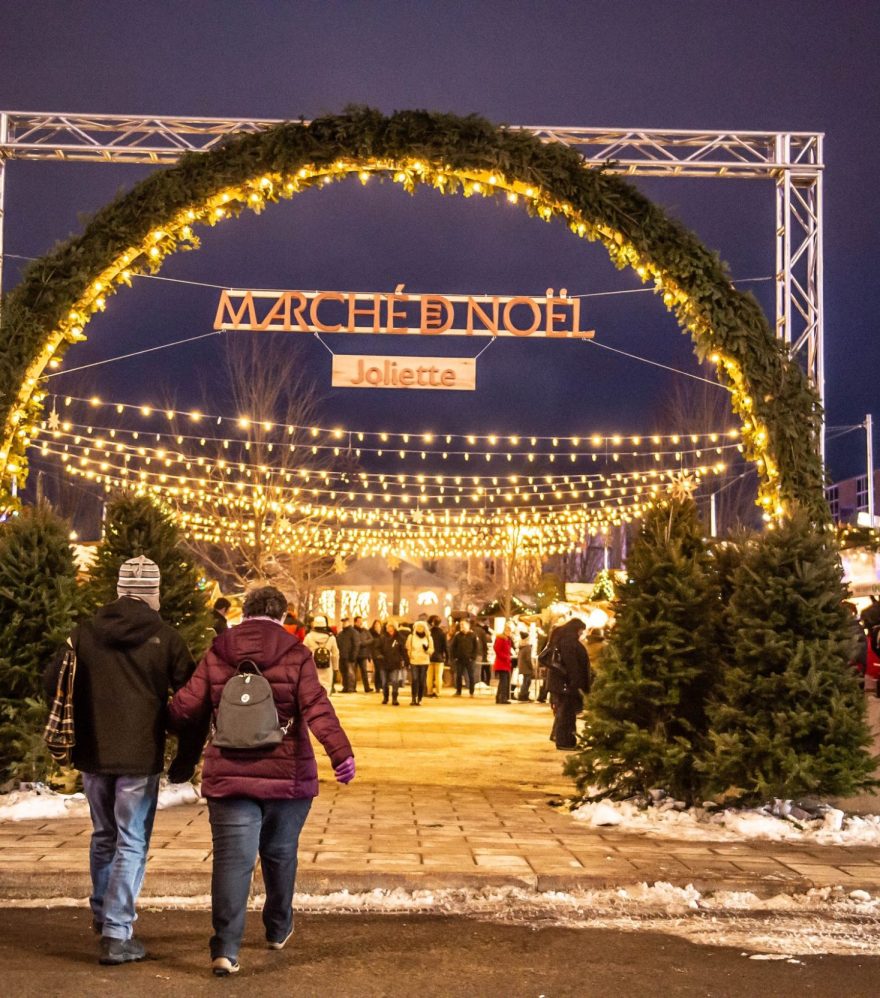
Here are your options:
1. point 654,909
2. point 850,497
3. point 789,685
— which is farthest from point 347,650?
point 850,497

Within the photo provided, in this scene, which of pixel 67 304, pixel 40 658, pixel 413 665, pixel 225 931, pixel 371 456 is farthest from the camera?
pixel 371 456

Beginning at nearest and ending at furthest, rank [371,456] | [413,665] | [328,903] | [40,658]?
[328,903] → [40,658] → [413,665] → [371,456]

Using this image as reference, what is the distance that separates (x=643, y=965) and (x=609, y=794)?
4.20m

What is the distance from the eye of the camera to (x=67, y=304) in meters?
10.3

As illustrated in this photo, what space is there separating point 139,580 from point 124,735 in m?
0.75

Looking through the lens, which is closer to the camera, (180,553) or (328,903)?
(328,903)

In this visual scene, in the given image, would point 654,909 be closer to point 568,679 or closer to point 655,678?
point 655,678

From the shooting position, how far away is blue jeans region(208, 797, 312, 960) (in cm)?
523

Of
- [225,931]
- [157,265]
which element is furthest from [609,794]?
[157,265]

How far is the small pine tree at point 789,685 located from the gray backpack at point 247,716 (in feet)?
14.8

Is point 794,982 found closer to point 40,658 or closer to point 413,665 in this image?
point 40,658

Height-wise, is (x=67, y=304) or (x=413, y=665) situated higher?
(x=67, y=304)

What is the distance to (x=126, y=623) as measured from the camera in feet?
19.0

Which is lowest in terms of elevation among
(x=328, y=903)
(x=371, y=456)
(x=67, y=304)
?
(x=328, y=903)
